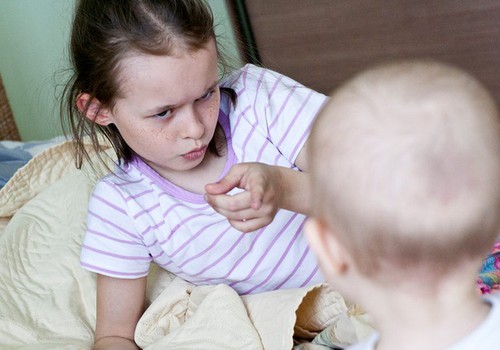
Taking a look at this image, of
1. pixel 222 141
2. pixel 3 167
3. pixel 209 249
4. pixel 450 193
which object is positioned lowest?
pixel 3 167

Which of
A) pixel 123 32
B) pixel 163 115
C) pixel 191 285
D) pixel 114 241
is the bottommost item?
pixel 191 285

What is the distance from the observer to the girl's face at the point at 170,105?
107 cm

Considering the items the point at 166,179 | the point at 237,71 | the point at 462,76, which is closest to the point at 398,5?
the point at 237,71

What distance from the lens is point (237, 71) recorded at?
1.32 metres

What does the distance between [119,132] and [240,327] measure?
358 mm

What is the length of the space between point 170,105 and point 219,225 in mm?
232

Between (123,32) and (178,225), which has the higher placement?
(123,32)

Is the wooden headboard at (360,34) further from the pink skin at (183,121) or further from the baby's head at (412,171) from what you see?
the baby's head at (412,171)

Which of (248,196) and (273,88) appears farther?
(273,88)

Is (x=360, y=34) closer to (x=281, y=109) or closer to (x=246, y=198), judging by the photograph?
(x=281, y=109)

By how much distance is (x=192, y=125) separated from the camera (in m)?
1.11

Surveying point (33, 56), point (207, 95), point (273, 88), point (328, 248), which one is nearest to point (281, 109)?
point (273, 88)

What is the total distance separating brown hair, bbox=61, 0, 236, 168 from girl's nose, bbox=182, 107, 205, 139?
0.09 meters

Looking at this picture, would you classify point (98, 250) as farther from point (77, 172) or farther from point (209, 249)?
point (77, 172)
